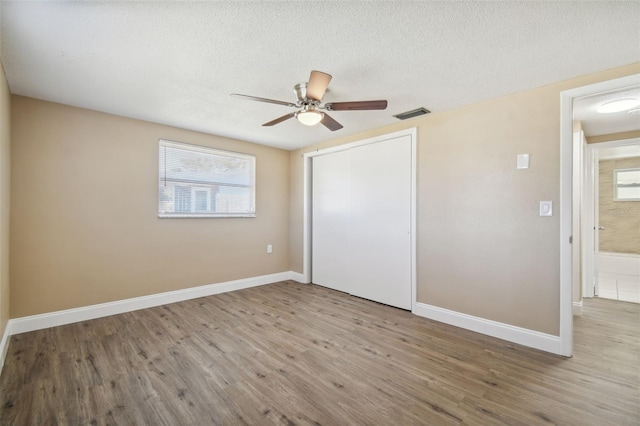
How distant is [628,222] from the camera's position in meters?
6.32

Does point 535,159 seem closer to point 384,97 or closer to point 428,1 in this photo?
point 384,97

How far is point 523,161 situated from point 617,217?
21.0 feet

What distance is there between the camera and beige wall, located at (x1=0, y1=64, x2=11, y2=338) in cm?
222

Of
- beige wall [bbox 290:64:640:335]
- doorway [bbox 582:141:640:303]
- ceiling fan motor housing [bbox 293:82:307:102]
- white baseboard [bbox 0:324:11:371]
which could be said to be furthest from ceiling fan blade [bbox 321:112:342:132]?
doorway [bbox 582:141:640:303]

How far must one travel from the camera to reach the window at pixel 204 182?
145 inches

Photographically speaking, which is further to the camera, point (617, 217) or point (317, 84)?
point (617, 217)

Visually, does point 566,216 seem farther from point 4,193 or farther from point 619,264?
point 619,264

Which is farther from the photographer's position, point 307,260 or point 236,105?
point 307,260

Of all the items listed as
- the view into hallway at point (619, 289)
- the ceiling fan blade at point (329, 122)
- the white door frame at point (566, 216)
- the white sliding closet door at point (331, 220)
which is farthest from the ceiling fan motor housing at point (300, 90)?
the view into hallway at point (619, 289)

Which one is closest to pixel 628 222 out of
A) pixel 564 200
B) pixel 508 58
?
pixel 564 200

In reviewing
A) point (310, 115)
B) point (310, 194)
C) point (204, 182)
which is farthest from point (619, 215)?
point (204, 182)

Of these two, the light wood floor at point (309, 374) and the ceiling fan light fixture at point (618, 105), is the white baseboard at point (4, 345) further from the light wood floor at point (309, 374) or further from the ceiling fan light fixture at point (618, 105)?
the ceiling fan light fixture at point (618, 105)

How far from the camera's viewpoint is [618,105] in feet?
9.12

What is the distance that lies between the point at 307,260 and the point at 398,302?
1812 millimetres
